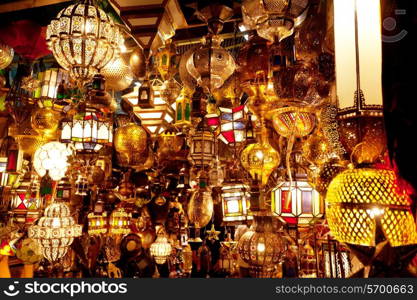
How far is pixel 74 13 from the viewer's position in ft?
6.24

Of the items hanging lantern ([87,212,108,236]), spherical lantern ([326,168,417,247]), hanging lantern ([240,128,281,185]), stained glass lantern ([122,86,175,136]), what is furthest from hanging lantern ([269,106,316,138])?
hanging lantern ([87,212,108,236])

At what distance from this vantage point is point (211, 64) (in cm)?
203

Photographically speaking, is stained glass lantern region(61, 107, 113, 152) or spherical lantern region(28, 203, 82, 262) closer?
stained glass lantern region(61, 107, 113, 152)

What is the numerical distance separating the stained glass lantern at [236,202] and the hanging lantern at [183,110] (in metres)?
0.90

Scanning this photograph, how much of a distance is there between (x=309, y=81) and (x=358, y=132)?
74cm

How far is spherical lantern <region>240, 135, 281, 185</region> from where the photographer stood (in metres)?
2.34

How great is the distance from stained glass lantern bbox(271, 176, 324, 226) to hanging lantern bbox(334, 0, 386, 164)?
1.06m

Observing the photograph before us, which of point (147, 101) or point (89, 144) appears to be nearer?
point (147, 101)

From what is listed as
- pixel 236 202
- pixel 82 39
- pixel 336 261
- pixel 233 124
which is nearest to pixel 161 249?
pixel 236 202

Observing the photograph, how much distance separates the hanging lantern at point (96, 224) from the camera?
5.67 meters


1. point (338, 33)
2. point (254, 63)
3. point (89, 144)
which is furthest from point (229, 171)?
point (338, 33)

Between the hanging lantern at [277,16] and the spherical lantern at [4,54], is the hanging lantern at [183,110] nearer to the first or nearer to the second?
the hanging lantern at [277,16]

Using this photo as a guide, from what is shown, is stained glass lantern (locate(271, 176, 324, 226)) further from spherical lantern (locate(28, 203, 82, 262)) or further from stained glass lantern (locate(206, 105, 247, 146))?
spherical lantern (locate(28, 203, 82, 262))

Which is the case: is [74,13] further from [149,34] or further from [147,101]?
[147,101]
